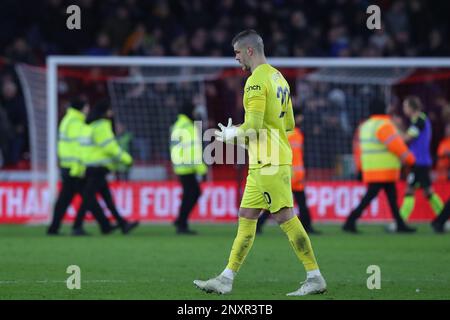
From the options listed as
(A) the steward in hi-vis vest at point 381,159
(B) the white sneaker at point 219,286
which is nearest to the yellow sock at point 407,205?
(A) the steward in hi-vis vest at point 381,159

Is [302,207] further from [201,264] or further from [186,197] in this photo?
[201,264]

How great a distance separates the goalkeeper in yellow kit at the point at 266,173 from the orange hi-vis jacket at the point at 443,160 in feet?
37.4

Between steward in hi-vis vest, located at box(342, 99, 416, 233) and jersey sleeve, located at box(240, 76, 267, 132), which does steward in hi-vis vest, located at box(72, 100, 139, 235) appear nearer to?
steward in hi-vis vest, located at box(342, 99, 416, 233)

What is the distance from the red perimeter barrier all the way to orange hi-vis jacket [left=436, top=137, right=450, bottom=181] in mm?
917

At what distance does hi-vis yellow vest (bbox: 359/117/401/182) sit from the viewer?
→ 17297mm

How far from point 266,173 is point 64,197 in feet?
25.6

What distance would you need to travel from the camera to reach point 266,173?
390 inches

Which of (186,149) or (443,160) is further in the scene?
(443,160)

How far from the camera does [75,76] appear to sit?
22891 millimetres

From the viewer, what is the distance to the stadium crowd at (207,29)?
24422 mm

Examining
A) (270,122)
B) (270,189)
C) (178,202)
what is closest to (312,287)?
(270,189)

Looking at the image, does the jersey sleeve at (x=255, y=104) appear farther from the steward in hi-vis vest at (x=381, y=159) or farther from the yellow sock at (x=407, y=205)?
the yellow sock at (x=407, y=205)

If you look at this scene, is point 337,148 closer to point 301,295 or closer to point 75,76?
point 75,76
